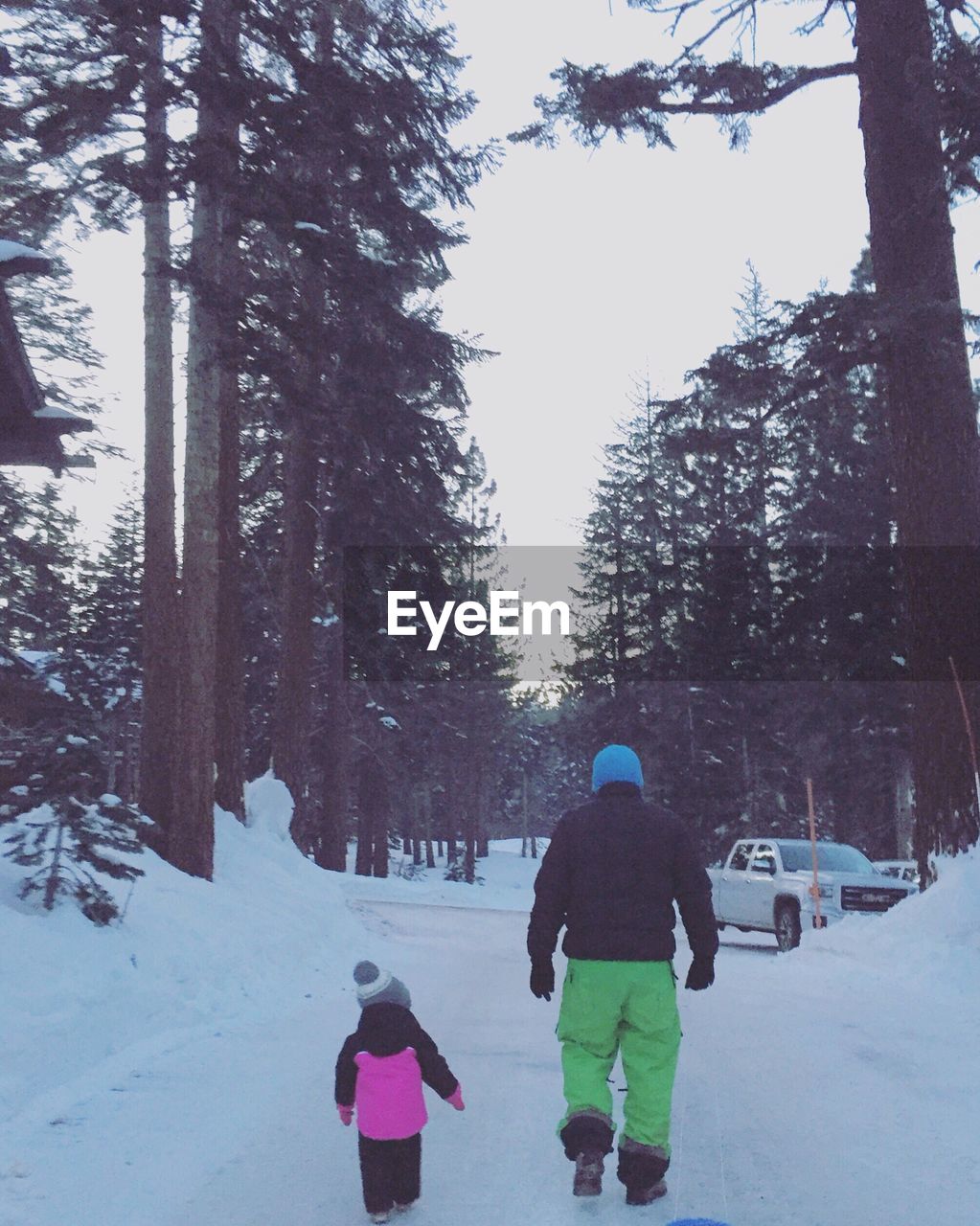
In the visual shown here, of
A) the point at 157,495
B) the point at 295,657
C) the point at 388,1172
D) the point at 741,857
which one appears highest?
Result: the point at 157,495

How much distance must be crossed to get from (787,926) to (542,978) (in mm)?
15299

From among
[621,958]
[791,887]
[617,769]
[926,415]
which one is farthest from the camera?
[791,887]

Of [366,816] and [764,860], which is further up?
[764,860]

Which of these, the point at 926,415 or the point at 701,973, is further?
the point at 926,415

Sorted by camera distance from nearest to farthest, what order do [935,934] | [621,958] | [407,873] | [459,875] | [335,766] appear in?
1. [621,958]
2. [935,934]
3. [335,766]
4. [407,873]
5. [459,875]

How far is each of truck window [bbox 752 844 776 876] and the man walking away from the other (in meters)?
16.1

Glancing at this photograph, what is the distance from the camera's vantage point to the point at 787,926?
66.2 feet

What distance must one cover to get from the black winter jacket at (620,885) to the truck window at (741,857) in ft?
57.4

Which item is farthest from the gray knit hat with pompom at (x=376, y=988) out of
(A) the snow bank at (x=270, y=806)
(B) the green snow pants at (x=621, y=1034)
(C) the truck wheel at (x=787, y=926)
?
(C) the truck wheel at (x=787, y=926)

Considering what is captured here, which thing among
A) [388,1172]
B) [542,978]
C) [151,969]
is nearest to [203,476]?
[151,969]

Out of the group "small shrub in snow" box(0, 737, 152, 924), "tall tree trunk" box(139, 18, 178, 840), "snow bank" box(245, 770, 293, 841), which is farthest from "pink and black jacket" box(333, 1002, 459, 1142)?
"snow bank" box(245, 770, 293, 841)

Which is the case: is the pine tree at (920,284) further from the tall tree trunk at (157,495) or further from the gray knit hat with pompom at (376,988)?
the gray knit hat with pompom at (376,988)

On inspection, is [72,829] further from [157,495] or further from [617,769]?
[157,495]

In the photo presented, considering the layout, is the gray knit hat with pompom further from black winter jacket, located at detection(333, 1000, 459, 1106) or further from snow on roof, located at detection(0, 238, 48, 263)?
snow on roof, located at detection(0, 238, 48, 263)
